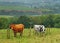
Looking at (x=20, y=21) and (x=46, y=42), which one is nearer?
(x=46, y=42)

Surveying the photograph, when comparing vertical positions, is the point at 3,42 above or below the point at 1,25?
above

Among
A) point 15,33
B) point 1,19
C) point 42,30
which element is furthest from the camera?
point 1,19

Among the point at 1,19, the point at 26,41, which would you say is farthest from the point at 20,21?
the point at 26,41

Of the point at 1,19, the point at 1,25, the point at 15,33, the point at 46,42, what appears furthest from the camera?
the point at 1,19

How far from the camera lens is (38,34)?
2547cm

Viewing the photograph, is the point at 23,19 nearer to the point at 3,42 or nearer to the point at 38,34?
the point at 38,34

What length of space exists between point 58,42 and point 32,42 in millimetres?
2165

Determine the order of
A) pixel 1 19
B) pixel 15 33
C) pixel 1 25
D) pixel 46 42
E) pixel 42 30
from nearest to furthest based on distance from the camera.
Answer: pixel 46 42
pixel 15 33
pixel 42 30
pixel 1 25
pixel 1 19

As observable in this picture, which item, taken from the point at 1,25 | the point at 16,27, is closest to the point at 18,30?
the point at 16,27

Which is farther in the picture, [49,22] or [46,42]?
[49,22]

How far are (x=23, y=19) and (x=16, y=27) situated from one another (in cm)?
2869

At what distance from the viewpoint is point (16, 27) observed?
961 inches

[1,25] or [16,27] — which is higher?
[16,27]

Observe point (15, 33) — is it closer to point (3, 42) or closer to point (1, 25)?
point (3, 42)
